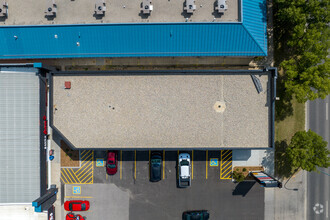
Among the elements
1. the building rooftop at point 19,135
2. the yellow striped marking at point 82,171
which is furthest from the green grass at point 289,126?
the building rooftop at point 19,135

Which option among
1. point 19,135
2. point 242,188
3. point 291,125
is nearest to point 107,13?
A: point 19,135

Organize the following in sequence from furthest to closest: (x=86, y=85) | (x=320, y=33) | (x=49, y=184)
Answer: (x=49, y=184) → (x=86, y=85) → (x=320, y=33)

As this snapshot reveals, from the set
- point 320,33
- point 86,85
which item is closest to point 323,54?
point 320,33

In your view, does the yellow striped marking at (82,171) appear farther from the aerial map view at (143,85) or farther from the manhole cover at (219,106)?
the manhole cover at (219,106)

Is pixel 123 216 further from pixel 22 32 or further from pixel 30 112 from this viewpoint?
pixel 22 32

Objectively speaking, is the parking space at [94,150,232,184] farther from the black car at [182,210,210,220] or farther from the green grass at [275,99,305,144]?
the green grass at [275,99,305,144]

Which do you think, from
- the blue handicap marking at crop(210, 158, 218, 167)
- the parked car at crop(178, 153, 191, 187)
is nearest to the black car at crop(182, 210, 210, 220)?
the parked car at crop(178, 153, 191, 187)
